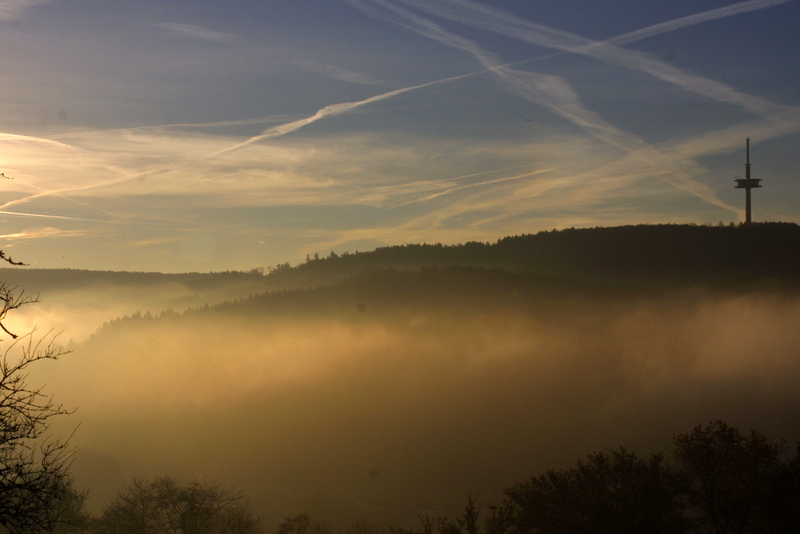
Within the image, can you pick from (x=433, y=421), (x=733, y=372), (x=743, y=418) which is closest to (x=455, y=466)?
(x=433, y=421)

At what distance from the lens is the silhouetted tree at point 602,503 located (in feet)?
95.6

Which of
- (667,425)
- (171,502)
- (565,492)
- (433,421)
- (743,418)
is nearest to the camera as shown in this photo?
(565,492)

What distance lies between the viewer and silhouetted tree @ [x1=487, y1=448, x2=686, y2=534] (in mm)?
29125

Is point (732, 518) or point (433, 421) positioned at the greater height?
point (732, 518)

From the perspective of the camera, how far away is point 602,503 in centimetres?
2952

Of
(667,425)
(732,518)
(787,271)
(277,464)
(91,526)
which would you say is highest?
(787,271)

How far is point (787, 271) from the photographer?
190 metres

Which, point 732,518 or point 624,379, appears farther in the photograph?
point 624,379

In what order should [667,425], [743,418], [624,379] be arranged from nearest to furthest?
[743,418] → [667,425] → [624,379]

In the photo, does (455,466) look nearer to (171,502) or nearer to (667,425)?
(667,425)

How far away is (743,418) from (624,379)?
1906 inches

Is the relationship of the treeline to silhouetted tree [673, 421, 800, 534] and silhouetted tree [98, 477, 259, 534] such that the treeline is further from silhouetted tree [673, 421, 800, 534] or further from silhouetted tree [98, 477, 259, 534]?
silhouetted tree [98, 477, 259, 534]

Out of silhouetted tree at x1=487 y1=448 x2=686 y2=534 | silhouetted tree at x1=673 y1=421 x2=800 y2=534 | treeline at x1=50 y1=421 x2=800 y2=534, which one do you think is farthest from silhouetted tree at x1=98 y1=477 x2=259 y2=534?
silhouetted tree at x1=673 y1=421 x2=800 y2=534

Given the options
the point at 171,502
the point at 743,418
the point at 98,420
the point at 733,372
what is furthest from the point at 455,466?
the point at 171,502
